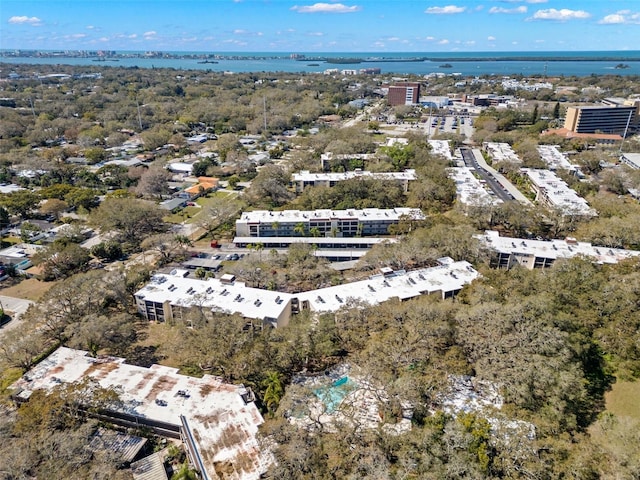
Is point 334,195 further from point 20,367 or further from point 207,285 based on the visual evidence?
point 20,367

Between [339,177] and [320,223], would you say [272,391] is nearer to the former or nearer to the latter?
[320,223]

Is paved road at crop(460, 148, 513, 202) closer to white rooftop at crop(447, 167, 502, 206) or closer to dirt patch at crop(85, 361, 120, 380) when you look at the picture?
white rooftop at crop(447, 167, 502, 206)

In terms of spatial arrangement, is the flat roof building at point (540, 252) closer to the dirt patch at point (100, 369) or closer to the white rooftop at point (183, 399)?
the white rooftop at point (183, 399)

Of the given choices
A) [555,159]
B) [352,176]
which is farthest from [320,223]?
[555,159]

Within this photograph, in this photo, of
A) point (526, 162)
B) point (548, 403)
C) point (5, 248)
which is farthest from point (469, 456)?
point (526, 162)

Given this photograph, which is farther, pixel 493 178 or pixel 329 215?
pixel 493 178

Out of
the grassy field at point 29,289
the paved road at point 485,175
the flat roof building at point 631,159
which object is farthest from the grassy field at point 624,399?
the flat roof building at point 631,159
